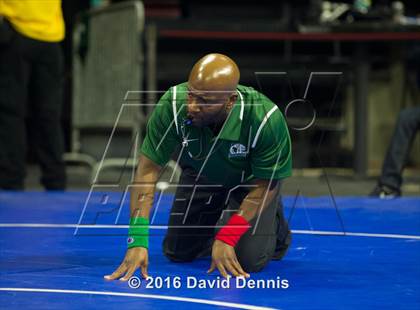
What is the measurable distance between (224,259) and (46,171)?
389 cm

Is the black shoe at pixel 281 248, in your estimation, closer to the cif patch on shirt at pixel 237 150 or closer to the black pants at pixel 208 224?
the black pants at pixel 208 224

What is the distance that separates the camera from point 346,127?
10484 mm

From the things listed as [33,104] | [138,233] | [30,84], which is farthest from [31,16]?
[138,233]

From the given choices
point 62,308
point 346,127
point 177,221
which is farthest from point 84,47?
point 62,308

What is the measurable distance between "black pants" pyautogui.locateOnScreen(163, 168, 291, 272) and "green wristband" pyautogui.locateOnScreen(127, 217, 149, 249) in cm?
53

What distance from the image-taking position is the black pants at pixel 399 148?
687 centimetres

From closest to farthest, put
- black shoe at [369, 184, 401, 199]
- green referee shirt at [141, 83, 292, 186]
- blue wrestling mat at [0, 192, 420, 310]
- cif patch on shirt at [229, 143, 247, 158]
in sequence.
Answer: blue wrestling mat at [0, 192, 420, 310], green referee shirt at [141, 83, 292, 186], cif patch on shirt at [229, 143, 247, 158], black shoe at [369, 184, 401, 199]

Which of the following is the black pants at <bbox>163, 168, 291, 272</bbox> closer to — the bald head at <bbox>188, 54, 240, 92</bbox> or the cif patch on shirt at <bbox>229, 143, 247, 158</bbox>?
the cif patch on shirt at <bbox>229, 143, 247, 158</bbox>

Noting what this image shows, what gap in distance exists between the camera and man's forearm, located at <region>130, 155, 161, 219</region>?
347cm

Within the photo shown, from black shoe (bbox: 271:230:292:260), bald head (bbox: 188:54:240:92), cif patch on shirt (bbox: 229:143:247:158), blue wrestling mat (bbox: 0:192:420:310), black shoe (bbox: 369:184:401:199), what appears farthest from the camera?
black shoe (bbox: 369:184:401:199)

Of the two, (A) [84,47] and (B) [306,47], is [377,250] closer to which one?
(A) [84,47]

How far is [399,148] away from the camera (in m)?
6.94

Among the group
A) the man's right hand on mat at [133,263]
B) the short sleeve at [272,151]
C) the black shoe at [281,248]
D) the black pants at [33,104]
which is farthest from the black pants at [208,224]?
the black pants at [33,104]

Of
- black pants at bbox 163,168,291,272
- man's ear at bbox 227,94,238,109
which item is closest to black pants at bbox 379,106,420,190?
black pants at bbox 163,168,291,272
